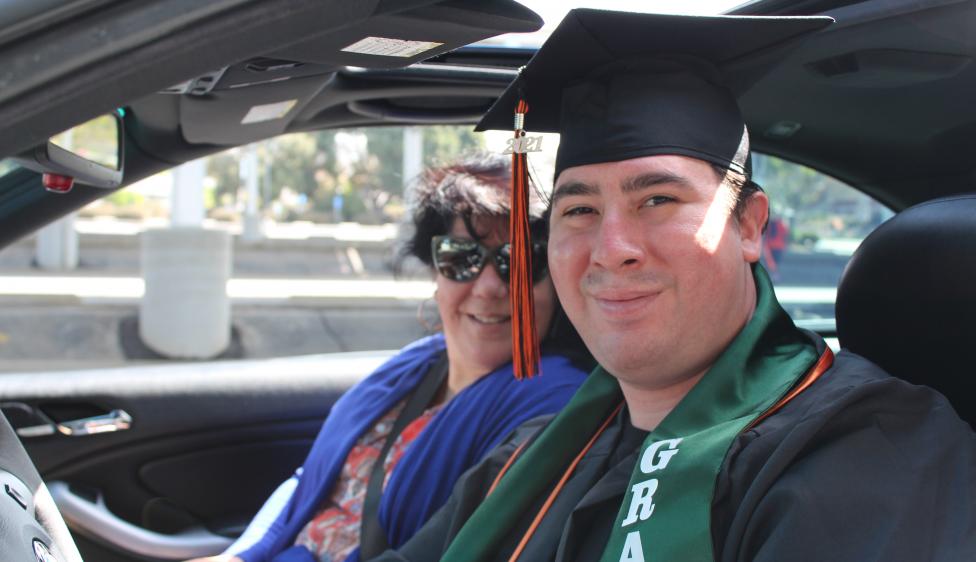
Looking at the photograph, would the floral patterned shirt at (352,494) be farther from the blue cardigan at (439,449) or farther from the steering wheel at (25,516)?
the steering wheel at (25,516)

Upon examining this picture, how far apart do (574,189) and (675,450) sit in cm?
48

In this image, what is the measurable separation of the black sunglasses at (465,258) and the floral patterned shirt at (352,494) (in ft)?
1.16

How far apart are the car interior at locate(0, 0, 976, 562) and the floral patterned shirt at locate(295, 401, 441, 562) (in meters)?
0.54

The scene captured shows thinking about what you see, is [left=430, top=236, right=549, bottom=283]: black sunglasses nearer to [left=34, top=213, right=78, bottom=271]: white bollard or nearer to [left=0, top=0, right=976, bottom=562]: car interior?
[left=0, top=0, right=976, bottom=562]: car interior

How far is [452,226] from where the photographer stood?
7.79ft

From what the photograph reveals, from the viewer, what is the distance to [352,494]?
2.34 metres

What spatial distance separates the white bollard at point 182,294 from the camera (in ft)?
28.3

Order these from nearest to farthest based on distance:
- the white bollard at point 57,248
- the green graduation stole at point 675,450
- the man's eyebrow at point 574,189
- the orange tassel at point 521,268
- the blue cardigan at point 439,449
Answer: the green graduation stole at point 675,450
the man's eyebrow at point 574,189
the orange tassel at point 521,268
the blue cardigan at point 439,449
the white bollard at point 57,248

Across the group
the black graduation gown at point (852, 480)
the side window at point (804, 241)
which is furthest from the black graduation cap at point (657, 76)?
the side window at point (804, 241)

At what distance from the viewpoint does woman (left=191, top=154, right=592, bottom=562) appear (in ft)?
6.99

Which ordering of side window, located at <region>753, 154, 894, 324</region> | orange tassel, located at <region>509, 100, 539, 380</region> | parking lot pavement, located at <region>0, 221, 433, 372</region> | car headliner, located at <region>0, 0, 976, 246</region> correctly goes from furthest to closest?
parking lot pavement, located at <region>0, 221, 433, 372</region>, side window, located at <region>753, 154, 894, 324</region>, orange tassel, located at <region>509, 100, 539, 380</region>, car headliner, located at <region>0, 0, 976, 246</region>

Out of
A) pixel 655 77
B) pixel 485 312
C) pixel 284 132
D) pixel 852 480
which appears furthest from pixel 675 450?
pixel 284 132

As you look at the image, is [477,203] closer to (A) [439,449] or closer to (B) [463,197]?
(B) [463,197]

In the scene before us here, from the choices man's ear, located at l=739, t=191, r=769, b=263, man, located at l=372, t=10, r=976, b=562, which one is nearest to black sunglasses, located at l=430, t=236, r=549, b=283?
man, located at l=372, t=10, r=976, b=562
